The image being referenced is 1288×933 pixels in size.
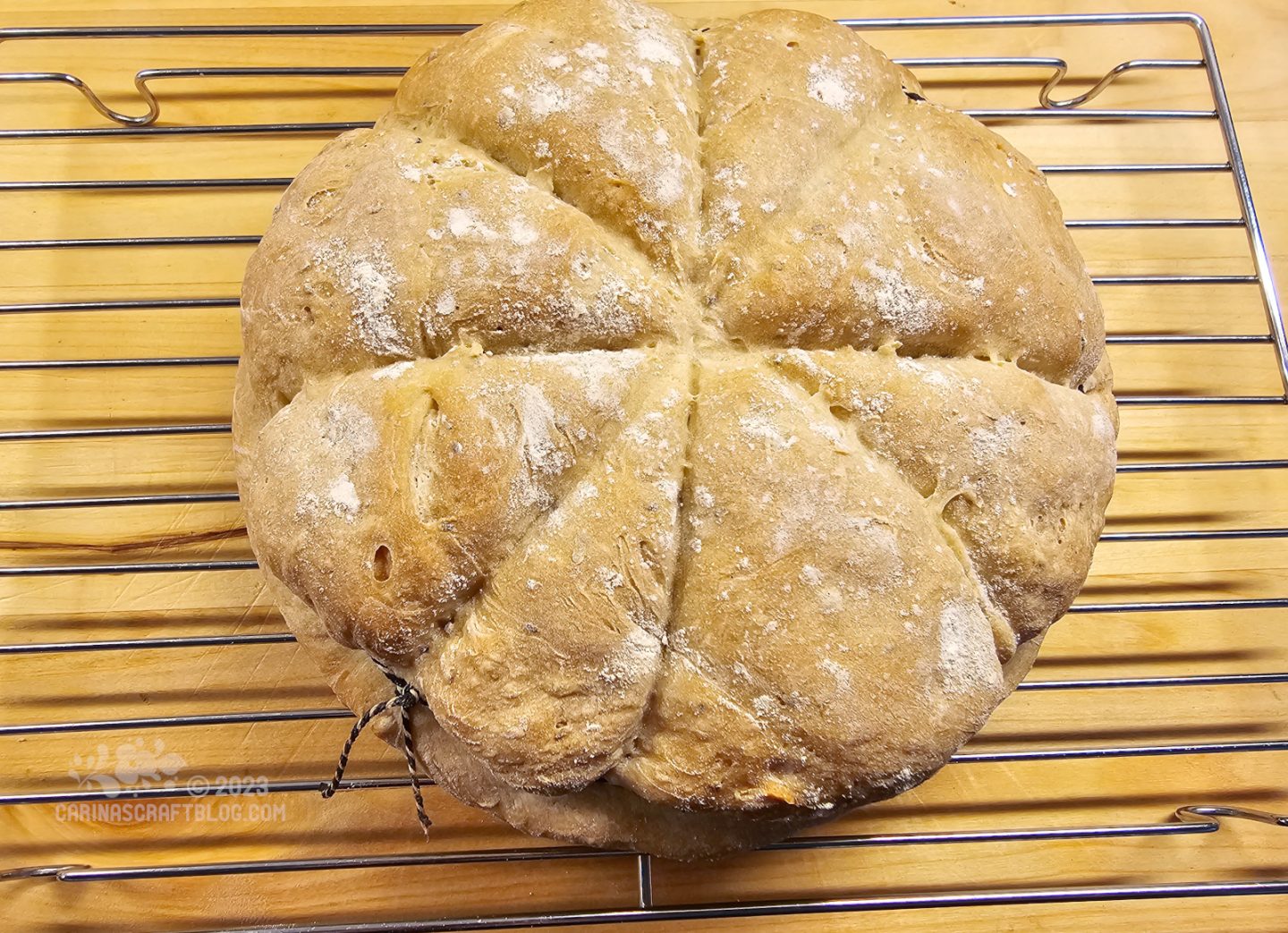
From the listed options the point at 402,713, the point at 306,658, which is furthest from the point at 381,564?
the point at 306,658

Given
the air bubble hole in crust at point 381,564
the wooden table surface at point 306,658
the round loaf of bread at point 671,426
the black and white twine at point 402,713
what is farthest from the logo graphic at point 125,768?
the air bubble hole in crust at point 381,564

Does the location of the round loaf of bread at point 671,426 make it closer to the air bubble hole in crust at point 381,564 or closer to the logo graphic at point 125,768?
the air bubble hole in crust at point 381,564

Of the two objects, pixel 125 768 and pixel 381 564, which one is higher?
pixel 381 564

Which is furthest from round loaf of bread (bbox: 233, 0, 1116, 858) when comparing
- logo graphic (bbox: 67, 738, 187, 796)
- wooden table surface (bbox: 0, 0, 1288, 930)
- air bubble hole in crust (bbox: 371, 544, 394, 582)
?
logo graphic (bbox: 67, 738, 187, 796)

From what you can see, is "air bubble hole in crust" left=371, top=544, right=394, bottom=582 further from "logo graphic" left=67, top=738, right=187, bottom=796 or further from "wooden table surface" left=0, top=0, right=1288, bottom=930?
"logo graphic" left=67, top=738, right=187, bottom=796

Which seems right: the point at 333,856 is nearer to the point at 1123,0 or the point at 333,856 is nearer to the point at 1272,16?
the point at 1123,0

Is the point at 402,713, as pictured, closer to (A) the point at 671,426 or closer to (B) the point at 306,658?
(B) the point at 306,658
